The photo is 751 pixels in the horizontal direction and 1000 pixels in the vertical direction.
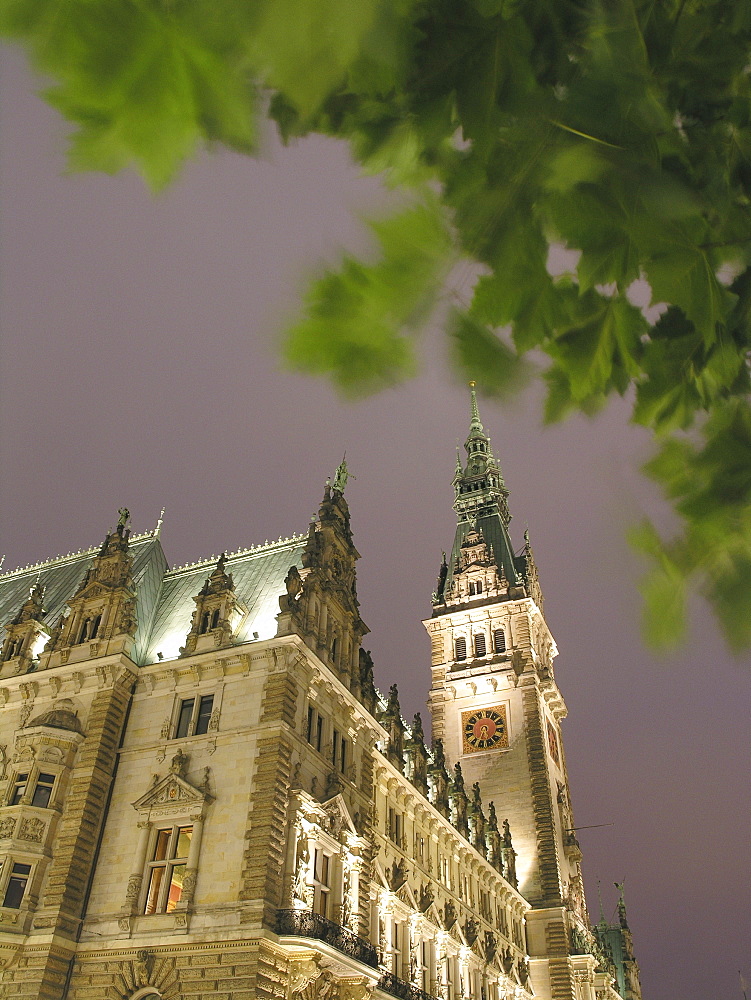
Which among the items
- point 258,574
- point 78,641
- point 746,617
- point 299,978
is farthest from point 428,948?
point 746,617

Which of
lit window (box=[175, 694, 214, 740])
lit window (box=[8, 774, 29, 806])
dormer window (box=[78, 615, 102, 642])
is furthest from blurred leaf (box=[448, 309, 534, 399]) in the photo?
dormer window (box=[78, 615, 102, 642])

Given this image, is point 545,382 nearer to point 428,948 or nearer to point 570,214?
point 570,214

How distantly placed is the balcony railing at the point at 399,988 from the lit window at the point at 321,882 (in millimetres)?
3342

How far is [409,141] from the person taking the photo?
8.17 feet

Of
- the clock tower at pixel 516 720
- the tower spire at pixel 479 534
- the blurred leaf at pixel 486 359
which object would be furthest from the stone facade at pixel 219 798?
the tower spire at pixel 479 534

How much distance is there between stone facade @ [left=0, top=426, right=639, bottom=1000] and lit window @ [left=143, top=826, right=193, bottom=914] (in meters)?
0.06

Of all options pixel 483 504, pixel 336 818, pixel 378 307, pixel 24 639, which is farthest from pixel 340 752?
pixel 483 504

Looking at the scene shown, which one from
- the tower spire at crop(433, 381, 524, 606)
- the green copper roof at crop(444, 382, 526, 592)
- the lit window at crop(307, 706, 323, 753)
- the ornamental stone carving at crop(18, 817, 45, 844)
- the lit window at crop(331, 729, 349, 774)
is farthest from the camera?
the green copper roof at crop(444, 382, 526, 592)

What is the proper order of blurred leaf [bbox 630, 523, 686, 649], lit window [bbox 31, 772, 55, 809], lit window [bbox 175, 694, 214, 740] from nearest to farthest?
blurred leaf [bbox 630, 523, 686, 649]
lit window [bbox 31, 772, 55, 809]
lit window [bbox 175, 694, 214, 740]

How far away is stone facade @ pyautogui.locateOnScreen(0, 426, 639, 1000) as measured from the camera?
71.5ft

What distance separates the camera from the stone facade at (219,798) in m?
21.8

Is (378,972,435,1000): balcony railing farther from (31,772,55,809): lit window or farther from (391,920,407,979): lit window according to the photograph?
(31,772,55,809): lit window

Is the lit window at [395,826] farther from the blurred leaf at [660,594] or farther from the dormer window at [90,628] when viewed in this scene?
the blurred leaf at [660,594]

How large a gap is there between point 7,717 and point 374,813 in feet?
46.3
